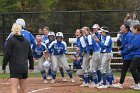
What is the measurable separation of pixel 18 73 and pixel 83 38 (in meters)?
4.81

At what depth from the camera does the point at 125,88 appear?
14.5 metres

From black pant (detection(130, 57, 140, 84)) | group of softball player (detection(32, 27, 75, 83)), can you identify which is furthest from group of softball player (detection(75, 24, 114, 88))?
group of softball player (detection(32, 27, 75, 83))

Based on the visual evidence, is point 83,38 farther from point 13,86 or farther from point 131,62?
point 13,86

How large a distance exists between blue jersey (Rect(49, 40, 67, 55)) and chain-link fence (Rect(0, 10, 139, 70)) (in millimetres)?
6234

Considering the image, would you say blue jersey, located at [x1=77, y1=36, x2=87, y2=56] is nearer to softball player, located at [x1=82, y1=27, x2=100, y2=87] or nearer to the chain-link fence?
softball player, located at [x1=82, y1=27, x2=100, y2=87]

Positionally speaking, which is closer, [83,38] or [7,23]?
[83,38]

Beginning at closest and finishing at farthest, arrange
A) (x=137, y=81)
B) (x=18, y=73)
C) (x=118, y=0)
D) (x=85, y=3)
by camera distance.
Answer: (x=18, y=73), (x=137, y=81), (x=85, y=3), (x=118, y=0)

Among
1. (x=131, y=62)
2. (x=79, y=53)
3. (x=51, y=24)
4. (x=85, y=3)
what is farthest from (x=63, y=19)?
(x=85, y=3)

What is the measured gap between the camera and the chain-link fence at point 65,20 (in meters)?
22.4

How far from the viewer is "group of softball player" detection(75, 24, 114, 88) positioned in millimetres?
14461

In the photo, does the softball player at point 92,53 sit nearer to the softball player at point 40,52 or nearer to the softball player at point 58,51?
the softball player at point 58,51

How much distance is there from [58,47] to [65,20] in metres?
6.86

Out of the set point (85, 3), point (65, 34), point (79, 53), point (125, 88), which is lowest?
point (125, 88)

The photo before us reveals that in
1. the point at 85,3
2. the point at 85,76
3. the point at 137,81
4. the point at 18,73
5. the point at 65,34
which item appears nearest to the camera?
the point at 18,73
